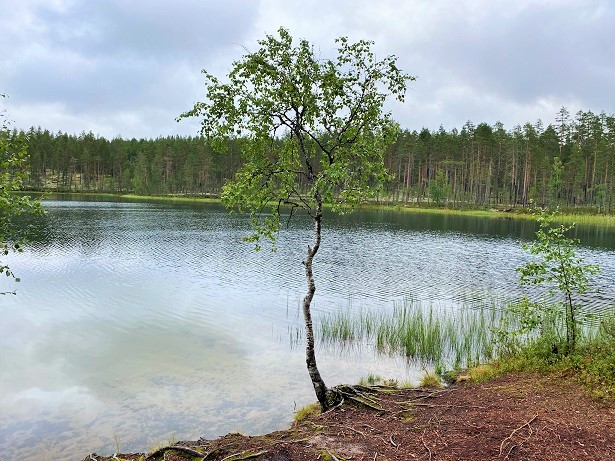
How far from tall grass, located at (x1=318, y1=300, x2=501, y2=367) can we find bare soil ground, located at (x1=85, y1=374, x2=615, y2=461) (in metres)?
6.01

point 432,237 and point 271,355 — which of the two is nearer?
point 271,355

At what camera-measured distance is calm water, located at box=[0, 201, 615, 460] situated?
40.3ft

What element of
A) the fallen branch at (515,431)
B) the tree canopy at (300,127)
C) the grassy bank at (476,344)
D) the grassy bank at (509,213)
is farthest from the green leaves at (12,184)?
the grassy bank at (509,213)

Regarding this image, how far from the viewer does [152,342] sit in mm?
18656

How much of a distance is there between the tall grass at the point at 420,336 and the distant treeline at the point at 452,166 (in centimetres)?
7915

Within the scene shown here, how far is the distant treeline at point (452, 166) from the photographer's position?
101500 mm

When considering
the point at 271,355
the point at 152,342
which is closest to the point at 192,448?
the point at 271,355

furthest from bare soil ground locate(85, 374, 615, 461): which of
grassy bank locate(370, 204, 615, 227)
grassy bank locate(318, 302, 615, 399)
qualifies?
grassy bank locate(370, 204, 615, 227)

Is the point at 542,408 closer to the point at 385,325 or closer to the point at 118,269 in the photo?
the point at 385,325

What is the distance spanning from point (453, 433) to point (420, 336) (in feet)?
32.2

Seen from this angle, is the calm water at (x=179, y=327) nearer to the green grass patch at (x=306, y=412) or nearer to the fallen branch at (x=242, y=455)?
the green grass patch at (x=306, y=412)

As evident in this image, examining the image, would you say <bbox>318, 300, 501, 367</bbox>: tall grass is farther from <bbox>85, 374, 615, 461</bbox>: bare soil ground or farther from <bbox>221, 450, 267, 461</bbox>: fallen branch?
<bbox>221, 450, 267, 461</bbox>: fallen branch

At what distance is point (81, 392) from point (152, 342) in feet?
15.8

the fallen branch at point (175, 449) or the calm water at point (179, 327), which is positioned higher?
the fallen branch at point (175, 449)
